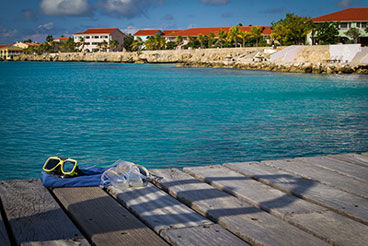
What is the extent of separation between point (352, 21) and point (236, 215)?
87396 millimetres

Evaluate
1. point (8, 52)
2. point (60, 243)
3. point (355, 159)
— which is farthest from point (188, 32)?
point (60, 243)

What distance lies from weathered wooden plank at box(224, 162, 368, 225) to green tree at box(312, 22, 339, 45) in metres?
81.2

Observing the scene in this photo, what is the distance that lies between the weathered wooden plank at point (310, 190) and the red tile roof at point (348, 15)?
8602 centimetres

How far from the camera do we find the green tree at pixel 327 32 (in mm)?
77625

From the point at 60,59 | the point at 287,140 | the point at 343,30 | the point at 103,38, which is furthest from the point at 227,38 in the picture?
the point at 287,140

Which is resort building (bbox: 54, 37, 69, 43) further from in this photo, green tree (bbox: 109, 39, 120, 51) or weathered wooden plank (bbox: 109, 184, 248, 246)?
weathered wooden plank (bbox: 109, 184, 248, 246)

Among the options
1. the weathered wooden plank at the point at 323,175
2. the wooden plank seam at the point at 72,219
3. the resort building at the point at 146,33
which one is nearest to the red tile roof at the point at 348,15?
the resort building at the point at 146,33

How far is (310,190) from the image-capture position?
11.1 ft

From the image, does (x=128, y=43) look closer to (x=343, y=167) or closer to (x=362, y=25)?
(x=362, y=25)

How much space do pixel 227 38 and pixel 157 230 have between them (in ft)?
365

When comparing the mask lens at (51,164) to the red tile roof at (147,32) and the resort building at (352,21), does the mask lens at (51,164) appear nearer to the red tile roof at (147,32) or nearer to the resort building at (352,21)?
the resort building at (352,21)

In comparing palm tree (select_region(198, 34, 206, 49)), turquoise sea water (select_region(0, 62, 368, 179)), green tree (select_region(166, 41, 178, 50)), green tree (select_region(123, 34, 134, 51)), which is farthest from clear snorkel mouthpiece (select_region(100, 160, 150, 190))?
green tree (select_region(123, 34, 134, 51))

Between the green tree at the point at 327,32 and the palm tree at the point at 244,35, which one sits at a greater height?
the palm tree at the point at 244,35

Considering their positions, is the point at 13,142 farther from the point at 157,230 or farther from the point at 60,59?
the point at 60,59
